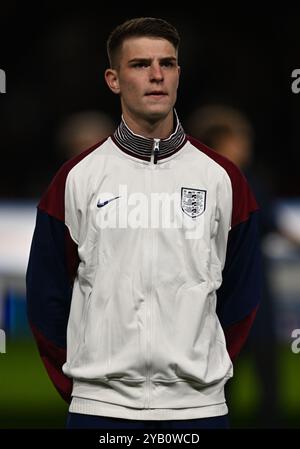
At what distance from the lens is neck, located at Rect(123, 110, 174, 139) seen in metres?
3.86

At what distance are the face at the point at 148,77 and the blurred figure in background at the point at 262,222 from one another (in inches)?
107

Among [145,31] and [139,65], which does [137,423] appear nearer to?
[139,65]

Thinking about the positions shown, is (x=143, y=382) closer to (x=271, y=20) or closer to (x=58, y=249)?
(x=58, y=249)

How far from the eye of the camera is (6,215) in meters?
8.39

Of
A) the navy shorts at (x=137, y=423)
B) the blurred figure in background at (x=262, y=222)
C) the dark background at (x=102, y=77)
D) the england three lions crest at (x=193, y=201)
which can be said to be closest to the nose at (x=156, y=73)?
the england three lions crest at (x=193, y=201)

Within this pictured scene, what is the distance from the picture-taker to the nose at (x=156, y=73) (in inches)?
149

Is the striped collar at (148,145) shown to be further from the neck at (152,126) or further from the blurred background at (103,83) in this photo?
the blurred background at (103,83)

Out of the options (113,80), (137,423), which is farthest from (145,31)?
(137,423)

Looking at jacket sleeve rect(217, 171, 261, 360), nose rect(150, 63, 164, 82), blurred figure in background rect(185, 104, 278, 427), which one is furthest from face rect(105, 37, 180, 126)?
blurred figure in background rect(185, 104, 278, 427)

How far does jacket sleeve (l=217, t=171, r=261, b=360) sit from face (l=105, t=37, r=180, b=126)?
364mm

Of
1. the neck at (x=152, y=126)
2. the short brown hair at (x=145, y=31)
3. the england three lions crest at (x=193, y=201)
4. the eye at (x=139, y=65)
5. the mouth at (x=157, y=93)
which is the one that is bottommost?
the england three lions crest at (x=193, y=201)

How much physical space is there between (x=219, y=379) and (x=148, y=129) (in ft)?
2.73

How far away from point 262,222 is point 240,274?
9.24 feet
